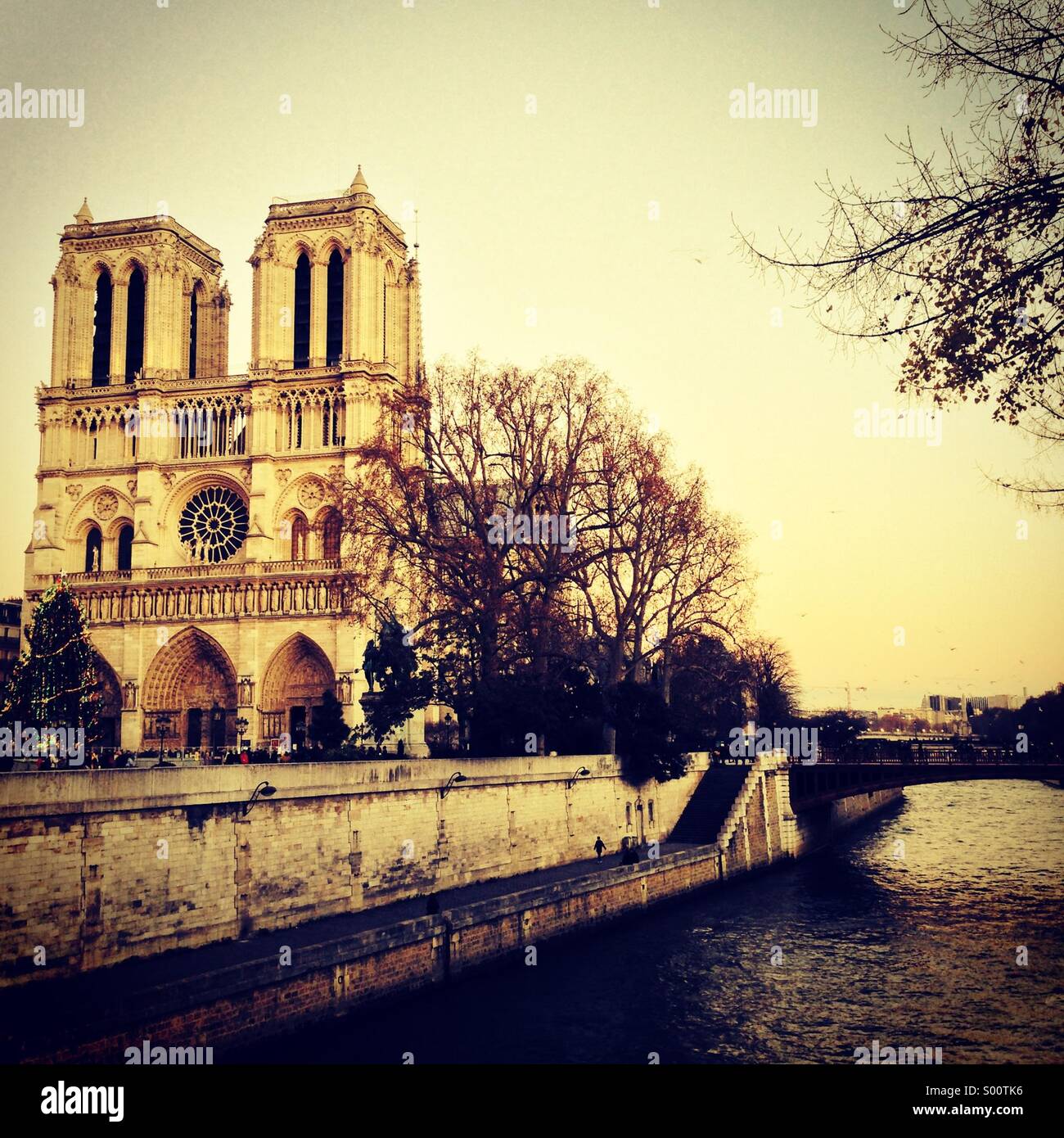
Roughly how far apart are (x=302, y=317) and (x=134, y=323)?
855 cm

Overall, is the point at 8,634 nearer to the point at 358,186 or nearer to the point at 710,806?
the point at 358,186

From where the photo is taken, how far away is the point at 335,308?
54.6 m

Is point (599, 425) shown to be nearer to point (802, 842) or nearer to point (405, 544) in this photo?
point (405, 544)

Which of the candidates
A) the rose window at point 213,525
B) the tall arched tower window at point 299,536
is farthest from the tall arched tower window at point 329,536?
the rose window at point 213,525

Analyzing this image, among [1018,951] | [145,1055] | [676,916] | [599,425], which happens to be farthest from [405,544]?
[145,1055]

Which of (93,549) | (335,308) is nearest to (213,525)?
(93,549)

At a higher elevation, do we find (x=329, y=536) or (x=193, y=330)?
(x=193, y=330)

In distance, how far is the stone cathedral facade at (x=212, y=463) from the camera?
2008 inches

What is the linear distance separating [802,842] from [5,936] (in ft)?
107

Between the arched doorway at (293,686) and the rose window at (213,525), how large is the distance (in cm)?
636

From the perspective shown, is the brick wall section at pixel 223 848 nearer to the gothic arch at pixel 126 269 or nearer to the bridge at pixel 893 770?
the bridge at pixel 893 770

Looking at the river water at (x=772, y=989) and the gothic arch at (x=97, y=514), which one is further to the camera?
the gothic arch at (x=97, y=514)

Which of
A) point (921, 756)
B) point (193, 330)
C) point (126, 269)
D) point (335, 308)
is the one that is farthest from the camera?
point (193, 330)

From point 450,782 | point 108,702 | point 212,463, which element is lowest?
point 450,782
